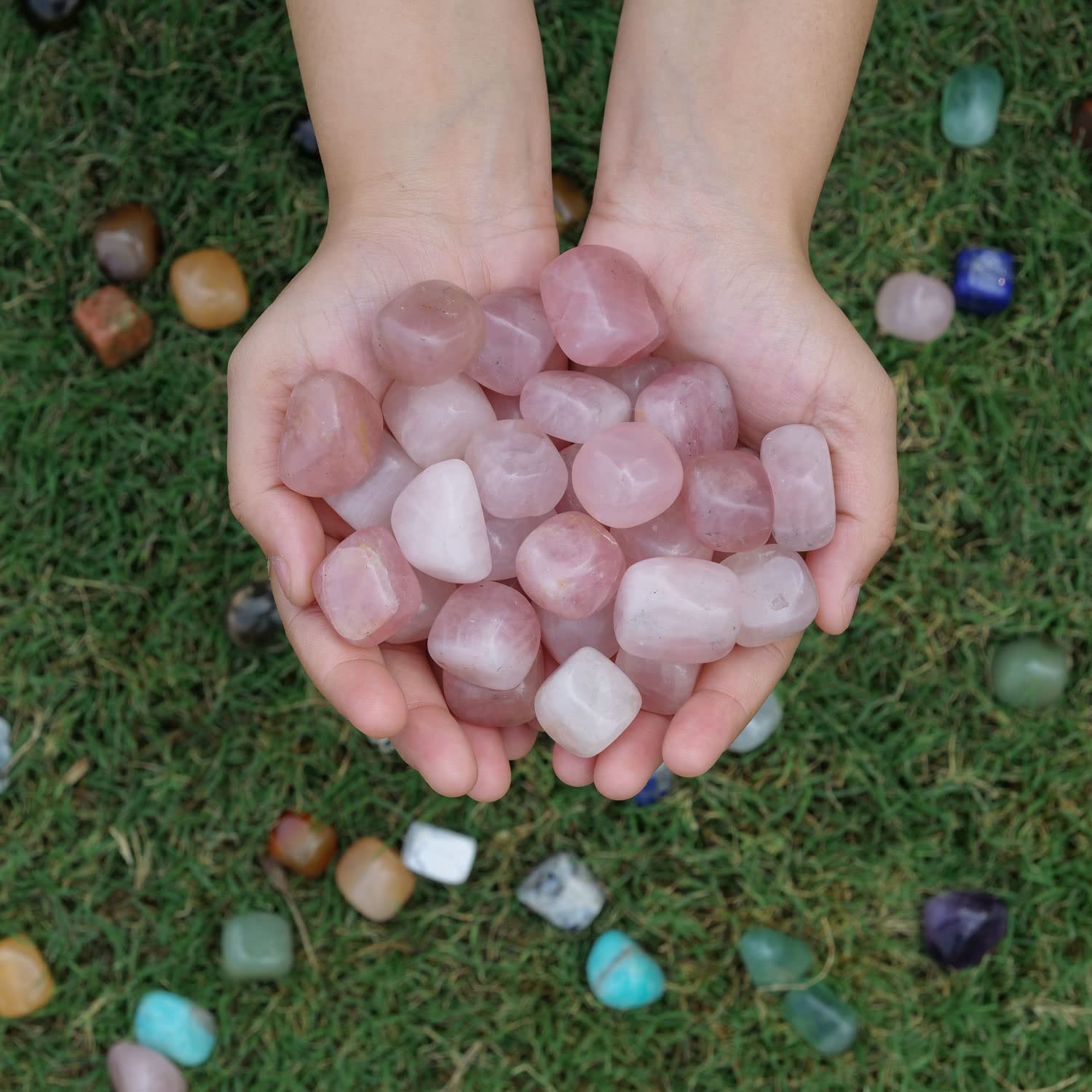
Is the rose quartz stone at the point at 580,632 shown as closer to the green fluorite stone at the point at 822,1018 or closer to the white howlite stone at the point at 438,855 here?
the white howlite stone at the point at 438,855

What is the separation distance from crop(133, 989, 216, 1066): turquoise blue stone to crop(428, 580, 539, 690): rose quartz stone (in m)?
0.74

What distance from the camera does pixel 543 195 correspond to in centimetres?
149

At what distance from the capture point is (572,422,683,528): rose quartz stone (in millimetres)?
1255

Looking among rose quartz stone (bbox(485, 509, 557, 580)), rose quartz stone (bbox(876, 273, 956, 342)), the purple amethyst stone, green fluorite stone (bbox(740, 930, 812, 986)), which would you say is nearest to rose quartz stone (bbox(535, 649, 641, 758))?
rose quartz stone (bbox(485, 509, 557, 580))

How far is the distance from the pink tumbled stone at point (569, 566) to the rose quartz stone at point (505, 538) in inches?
2.2

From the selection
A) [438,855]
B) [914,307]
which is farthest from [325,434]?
[914,307]

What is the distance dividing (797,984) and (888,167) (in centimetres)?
124

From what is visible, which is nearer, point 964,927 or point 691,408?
point 691,408

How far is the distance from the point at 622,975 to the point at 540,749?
12.8 inches

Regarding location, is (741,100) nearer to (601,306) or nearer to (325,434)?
(601,306)

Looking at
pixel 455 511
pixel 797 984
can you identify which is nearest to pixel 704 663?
pixel 455 511

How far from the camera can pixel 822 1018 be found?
1.68 m

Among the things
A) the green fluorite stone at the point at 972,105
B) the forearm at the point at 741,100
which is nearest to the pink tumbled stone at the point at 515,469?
the forearm at the point at 741,100

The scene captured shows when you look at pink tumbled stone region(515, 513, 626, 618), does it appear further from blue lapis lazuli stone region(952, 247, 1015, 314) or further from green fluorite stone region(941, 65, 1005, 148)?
green fluorite stone region(941, 65, 1005, 148)
